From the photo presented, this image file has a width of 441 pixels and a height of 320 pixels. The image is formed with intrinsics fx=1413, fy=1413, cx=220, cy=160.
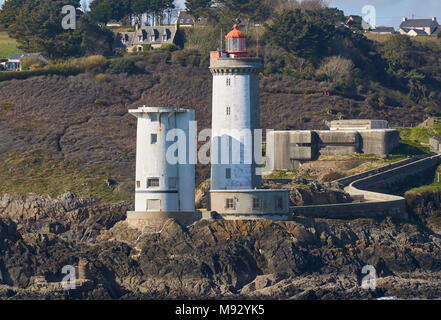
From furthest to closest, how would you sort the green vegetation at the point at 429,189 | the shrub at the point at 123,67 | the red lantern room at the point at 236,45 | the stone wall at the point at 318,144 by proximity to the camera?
the shrub at the point at 123,67, the stone wall at the point at 318,144, the green vegetation at the point at 429,189, the red lantern room at the point at 236,45

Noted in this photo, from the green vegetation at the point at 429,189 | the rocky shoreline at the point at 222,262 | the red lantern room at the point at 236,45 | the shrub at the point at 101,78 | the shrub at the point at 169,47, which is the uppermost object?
the shrub at the point at 169,47

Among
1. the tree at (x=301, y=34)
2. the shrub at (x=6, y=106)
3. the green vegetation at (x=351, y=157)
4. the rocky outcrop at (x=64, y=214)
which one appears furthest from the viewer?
the tree at (x=301, y=34)

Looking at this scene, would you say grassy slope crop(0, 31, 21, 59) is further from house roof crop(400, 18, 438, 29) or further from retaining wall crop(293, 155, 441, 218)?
house roof crop(400, 18, 438, 29)

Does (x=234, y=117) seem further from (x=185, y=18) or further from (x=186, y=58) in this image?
(x=185, y=18)

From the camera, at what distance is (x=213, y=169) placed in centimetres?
5881

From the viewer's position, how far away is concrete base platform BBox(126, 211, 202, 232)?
5612 cm

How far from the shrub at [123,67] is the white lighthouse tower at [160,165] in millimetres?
31843

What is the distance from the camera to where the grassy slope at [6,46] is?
93125 mm

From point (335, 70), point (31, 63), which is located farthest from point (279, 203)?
point (335, 70)

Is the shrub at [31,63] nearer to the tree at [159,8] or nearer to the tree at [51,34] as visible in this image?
the tree at [51,34]

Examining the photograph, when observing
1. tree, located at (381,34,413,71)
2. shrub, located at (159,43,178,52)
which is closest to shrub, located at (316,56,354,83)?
tree, located at (381,34,413,71)

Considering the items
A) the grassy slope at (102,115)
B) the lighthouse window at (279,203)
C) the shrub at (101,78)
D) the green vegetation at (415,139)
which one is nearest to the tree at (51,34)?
the grassy slope at (102,115)

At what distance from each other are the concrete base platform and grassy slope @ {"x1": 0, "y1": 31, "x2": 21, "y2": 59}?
38278 mm
